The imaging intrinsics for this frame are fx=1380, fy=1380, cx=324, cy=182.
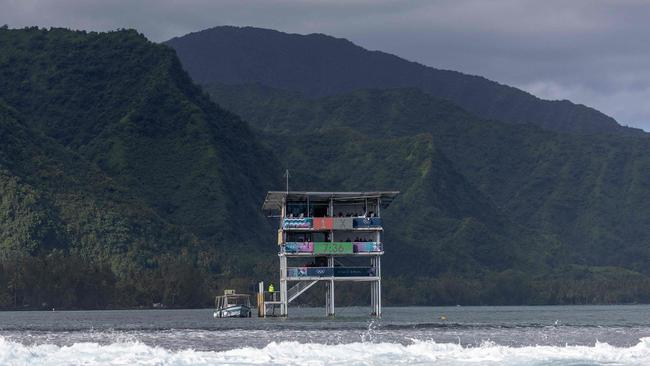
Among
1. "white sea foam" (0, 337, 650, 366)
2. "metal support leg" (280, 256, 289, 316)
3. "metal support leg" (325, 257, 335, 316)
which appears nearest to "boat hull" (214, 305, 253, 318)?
"metal support leg" (325, 257, 335, 316)

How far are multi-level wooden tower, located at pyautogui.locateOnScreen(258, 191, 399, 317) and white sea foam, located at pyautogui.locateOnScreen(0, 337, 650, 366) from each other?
42.7 metres

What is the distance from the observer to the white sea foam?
49.2 metres

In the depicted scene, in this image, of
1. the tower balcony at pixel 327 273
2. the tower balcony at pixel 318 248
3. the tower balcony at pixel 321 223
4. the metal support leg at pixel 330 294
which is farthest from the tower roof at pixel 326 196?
the tower balcony at pixel 327 273

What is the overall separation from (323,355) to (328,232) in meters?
47.9

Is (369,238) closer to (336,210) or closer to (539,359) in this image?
(336,210)

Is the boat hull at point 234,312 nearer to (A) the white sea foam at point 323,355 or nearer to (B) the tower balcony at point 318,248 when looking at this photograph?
(B) the tower balcony at point 318,248

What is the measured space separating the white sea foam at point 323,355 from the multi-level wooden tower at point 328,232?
42.7 metres

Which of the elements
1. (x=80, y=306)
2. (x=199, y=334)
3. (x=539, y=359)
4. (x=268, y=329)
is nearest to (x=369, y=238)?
(x=268, y=329)

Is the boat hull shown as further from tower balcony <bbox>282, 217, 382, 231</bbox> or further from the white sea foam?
the white sea foam

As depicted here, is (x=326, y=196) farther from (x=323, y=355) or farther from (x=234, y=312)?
(x=323, y=355)

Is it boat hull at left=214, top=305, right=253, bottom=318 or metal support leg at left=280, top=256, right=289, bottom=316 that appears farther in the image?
boat hull at left=214, top=305, right=253, bottom=318

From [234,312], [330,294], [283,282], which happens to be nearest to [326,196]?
[283,282]

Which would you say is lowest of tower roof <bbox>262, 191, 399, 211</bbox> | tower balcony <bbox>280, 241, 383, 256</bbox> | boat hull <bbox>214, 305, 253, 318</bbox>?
boat hull <bbox>214, 305, 253, 318</bbox>

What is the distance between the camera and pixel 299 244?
99188mm
